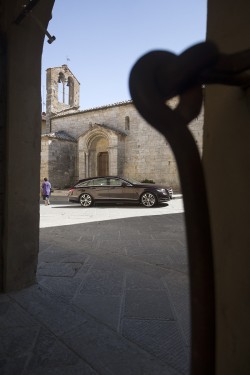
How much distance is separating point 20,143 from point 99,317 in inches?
71.5

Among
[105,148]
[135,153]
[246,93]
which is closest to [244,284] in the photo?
[246,93]

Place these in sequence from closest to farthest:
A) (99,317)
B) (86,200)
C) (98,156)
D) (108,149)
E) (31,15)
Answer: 1. (99,317)
2. (31,15)
3. (86,200)
4. (108,149)
5. (98,156)

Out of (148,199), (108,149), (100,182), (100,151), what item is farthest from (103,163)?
(148,199)

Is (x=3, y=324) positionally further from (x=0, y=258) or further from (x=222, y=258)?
(x=222, y=258)

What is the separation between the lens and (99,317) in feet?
7.14

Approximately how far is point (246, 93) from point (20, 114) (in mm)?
2349

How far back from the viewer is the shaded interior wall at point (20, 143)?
2.54m

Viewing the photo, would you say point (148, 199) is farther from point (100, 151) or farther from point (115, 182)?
point (100, 151)

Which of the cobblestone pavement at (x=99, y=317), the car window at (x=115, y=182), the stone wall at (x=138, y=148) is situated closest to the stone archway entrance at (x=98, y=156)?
the stone wall at (x=138, y=148)

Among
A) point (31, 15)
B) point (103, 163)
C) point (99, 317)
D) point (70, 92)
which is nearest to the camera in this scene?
point (99, 317)

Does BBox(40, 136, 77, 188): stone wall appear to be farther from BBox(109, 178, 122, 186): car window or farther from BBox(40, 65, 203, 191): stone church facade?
BBox(109, 178, 122, 186): car window

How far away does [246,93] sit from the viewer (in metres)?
0.83

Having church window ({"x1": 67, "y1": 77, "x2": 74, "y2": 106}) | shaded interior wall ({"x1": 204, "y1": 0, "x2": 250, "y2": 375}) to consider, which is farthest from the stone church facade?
shaded interior wall ({"x1": 204, "y1": 0, "x2": 250, "y2": 375})

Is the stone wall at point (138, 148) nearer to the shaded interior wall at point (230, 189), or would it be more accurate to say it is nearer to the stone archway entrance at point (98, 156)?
the stone archway entrance at point (98, 156)
